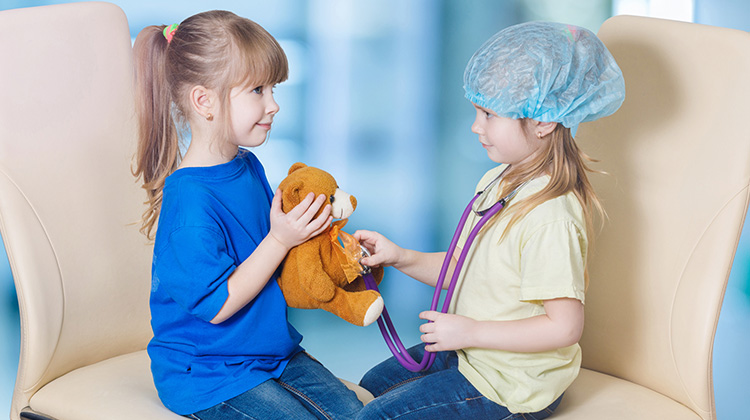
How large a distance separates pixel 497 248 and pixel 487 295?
91 mm

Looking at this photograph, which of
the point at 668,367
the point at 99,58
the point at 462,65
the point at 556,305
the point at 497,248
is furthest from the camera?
the point at 462,65

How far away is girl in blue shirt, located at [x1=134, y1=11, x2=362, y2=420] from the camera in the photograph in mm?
1350

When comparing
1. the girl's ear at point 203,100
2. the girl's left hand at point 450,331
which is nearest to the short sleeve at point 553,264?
the girl's left hand at point 450,331

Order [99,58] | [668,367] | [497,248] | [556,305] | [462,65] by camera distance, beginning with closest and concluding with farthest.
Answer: [556,305]
[497,248]
[668,367]
[99,58]
[462,65]

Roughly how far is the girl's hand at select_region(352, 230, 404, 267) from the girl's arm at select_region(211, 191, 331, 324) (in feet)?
0.73

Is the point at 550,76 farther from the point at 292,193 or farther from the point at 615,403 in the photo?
the point at 615,403

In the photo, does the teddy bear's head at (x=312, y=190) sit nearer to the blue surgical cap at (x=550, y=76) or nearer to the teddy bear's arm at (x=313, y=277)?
the teddy bear's arm at (x=313, y=277)

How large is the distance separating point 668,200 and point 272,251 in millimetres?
776

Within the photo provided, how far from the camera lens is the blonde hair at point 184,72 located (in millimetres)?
1410

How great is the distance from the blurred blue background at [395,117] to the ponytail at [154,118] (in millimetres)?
1099

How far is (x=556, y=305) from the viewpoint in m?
1.30

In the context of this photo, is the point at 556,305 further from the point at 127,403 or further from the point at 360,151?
the point at 360,151

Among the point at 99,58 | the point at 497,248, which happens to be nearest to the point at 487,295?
the point at 497,248

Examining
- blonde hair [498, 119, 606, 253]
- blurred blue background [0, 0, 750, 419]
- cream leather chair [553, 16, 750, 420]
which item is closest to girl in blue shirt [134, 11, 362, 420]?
blonde hair [498, 119, 606, 253]
